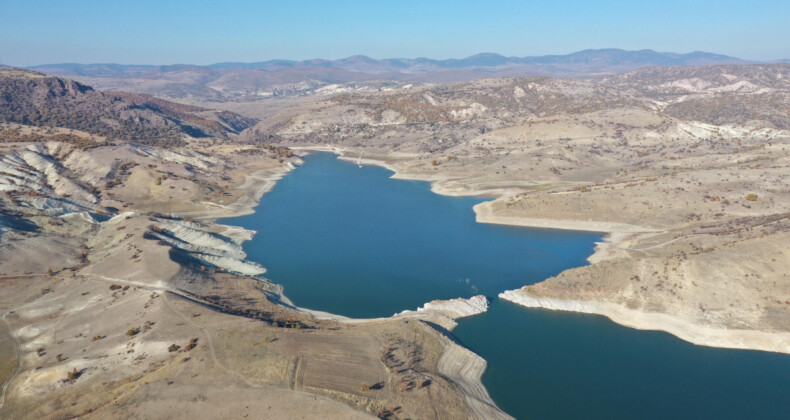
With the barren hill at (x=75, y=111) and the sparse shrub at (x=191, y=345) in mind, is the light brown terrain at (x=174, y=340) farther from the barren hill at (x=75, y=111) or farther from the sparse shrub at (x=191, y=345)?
the barren hill at (x=75, y=111)

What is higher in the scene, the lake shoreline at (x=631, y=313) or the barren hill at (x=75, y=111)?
the barren hill at (x=75, y=111)

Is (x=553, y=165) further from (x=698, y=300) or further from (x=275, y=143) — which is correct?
(x=275, y=143)

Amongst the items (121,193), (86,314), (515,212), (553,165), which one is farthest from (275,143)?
(86,314)

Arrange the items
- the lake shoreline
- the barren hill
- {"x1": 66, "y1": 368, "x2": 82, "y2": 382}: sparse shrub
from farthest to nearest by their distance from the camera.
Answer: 1. the barren hill
2. the lake shoreline
3. {"x1": 66, "y1": 368, "x2": 82, "y2": 382}: sparse shrub

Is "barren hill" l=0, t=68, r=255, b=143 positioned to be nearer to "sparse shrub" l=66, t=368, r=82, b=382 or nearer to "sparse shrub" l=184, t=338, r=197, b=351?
"sparse shrub" l=66, t=368, r=82, b=382

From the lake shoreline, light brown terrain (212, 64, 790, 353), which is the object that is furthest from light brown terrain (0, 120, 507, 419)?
light brown terrain (212, 64, 790, 353)

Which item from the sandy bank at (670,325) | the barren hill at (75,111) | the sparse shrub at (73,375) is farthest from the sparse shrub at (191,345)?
the barren hill at (75,111)

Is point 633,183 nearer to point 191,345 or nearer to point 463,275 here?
point 463,275

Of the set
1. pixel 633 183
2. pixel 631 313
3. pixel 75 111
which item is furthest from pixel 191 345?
pixel 75 111
